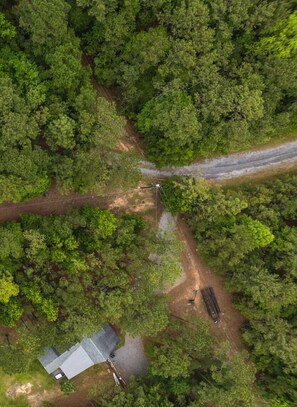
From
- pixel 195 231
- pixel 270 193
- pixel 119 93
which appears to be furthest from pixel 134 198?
pixel 270 193

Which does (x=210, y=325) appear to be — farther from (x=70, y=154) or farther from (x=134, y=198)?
(x=70, y=154)

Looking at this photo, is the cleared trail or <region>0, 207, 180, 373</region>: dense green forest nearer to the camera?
<region>0, 207, 180, 373</region>: dense green forest

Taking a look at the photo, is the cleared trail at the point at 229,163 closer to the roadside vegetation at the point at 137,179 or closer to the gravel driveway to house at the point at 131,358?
the roadside vegetation at the point at 137,179

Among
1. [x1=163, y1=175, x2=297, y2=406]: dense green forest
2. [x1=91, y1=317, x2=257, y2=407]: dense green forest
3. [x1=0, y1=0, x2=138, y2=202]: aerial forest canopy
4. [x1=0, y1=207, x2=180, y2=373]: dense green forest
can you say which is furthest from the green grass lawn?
[x1=163, y1=175, x2=297, y2=406]: dense green forest

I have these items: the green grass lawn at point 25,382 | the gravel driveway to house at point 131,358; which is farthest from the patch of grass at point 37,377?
the gravel driveway to house at point 131,358

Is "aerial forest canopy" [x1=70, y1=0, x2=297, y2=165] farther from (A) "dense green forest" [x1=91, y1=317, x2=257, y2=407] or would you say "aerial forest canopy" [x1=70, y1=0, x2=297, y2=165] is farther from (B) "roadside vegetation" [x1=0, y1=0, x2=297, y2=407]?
(A) "dense green forest" [x1=91, y1=317, x2=257, y2=407]

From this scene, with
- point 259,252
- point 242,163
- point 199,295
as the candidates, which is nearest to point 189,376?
point 199,295
